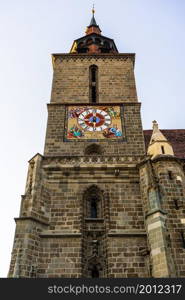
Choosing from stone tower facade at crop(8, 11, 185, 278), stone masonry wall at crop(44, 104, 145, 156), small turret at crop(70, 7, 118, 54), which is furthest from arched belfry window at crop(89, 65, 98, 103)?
small turret at crop(70, 7, 118, 54)

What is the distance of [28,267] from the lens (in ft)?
31.0

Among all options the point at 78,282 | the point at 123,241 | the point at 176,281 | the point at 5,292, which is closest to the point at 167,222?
the point at 123,241

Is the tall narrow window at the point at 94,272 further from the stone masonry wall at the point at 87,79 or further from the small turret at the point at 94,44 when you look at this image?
the small turret at the point at 94,44

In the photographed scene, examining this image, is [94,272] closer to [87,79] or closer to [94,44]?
[87,79]

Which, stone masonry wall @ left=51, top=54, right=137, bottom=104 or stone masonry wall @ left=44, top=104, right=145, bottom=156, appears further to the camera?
stone masonry wall @ left=51, top=54, right=137, bottom=104

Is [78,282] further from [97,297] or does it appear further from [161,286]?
[161,286]

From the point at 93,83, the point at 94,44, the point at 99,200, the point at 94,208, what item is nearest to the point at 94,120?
the point at 93,83

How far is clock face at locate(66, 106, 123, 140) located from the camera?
1403cm

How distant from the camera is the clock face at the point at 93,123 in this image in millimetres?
14031

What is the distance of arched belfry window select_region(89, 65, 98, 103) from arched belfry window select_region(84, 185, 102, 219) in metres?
5.57

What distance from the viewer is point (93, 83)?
17328mm

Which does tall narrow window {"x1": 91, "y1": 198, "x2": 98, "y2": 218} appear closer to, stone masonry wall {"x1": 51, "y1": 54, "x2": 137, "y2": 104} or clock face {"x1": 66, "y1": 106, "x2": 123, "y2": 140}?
clock face {"x1": 66, "y1": 106, "x2": 123, "y2": 140}

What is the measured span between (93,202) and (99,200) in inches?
8.8

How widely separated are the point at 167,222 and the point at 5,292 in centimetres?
509
